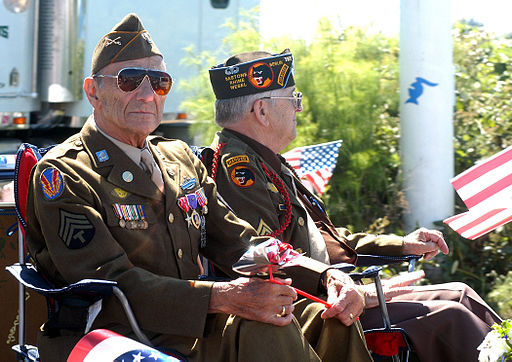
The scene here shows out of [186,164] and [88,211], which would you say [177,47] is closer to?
[186,164]

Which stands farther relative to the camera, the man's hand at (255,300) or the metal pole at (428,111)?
the metal pole at (428,111)

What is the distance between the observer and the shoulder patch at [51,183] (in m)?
2.75

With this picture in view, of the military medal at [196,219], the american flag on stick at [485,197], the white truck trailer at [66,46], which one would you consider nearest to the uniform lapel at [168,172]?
the military medal at [196,219]

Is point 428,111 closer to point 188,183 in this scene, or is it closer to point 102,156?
point 188,183

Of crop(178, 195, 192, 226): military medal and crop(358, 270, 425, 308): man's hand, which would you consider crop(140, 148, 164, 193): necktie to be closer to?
crop(178, 195, 192, 226): military medal

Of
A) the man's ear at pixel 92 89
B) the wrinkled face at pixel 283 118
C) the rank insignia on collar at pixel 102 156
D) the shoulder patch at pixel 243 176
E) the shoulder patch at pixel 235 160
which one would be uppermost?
the man's ear at pixel 92 89

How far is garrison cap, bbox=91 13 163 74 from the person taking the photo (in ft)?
10.1

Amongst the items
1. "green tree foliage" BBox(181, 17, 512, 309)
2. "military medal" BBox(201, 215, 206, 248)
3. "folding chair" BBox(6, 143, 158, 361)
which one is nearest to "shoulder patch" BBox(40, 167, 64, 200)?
"folding chair" BBox(6, 143, 158, 361)

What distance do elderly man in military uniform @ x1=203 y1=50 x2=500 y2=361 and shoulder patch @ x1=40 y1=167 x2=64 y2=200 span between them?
924 millimetres

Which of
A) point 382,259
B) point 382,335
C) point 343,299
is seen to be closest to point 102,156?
point 343,299

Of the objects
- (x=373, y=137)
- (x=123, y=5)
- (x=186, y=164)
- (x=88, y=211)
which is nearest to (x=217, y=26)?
(x=123, y=5)

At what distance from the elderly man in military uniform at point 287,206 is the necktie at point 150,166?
469mm

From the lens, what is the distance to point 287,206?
11.8ft

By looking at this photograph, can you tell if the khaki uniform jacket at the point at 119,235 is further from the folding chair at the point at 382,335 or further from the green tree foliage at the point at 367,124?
the green tree foliage at the point at 367,124
